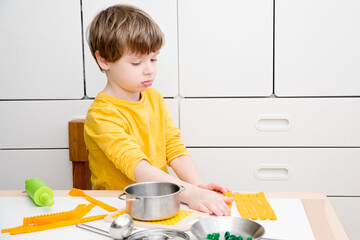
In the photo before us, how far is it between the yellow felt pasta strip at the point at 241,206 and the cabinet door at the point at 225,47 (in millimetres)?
716

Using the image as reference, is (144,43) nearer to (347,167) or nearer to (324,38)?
(324,38)

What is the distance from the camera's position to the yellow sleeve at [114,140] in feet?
3.12

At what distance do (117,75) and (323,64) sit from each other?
2.64 feet

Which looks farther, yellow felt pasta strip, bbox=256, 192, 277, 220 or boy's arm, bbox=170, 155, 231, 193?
boy's arm, bbox=170, 155, 231, 193

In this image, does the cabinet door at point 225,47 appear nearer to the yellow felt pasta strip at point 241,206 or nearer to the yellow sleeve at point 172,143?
the yellow sleeve at point 172,143

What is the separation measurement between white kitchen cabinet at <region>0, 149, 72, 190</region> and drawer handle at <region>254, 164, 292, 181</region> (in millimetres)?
737

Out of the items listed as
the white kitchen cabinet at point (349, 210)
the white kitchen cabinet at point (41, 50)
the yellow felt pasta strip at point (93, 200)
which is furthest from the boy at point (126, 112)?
the white kitchen cabinet at point (349, 210)

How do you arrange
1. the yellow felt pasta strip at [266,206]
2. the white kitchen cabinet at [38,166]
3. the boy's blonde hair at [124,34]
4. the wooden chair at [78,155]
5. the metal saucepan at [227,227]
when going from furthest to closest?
the white kitchen cabinet at [38,166]
the wooden chair at [78,155]
the boy's blonde hair at [124,34]
the yellow felt pasta strip at [266,206]
the metal saucepan at [227,227]

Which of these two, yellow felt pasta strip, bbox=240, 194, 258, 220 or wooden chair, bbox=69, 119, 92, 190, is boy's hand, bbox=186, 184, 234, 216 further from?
wooden chair, bbox=69, 119, 92, 190

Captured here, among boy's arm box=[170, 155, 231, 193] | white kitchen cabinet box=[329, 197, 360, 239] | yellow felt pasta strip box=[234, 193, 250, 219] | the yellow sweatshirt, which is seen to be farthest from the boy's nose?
white kitchen cabinet box=[329, 197, 360, 239]

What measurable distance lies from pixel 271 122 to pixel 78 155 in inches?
28.9

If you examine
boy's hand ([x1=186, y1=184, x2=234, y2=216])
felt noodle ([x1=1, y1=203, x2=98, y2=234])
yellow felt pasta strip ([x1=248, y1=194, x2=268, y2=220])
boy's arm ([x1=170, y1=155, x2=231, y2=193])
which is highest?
boy's hand ([x1=186, y1=184, x2=234, y2=216])

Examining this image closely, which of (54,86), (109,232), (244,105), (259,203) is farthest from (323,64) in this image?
(109,232)

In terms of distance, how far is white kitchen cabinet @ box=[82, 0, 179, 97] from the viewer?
150 centimetres
